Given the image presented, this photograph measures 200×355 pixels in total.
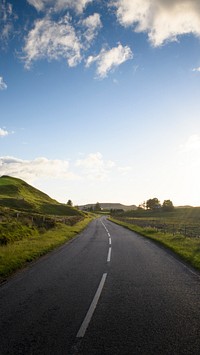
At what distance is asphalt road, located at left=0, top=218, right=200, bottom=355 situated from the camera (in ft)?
16.1

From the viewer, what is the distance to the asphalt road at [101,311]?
4898 mm

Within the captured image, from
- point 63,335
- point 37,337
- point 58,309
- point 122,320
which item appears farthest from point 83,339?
point 58,309

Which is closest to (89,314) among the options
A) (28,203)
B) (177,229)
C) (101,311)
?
A: (101,311)

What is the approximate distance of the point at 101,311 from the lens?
6664 millimetres

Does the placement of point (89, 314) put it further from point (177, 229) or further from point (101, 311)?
point (177, 229)

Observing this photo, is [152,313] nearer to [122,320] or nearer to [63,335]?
[122,320]

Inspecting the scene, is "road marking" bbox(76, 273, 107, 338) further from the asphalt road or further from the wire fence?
the wire fence

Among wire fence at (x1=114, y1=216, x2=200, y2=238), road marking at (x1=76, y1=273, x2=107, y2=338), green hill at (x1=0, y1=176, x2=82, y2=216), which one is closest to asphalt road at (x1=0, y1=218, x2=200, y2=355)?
road marking at (x1=76, y1=273, x2=107, y2=338)

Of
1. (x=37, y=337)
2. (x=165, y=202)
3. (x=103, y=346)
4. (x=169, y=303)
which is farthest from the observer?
(x=165, y=202)

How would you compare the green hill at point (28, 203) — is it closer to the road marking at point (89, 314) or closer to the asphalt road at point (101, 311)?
the asphalt road at point (101, 311)

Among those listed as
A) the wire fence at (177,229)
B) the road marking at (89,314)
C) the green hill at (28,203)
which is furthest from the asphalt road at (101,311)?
the green hill at (28,203)

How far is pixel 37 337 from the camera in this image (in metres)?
5.23

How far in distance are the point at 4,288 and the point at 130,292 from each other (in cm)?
404

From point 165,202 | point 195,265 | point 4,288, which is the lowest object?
point 4,288
